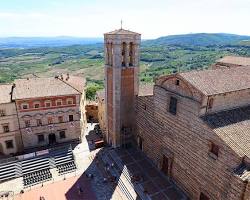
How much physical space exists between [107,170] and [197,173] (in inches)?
560

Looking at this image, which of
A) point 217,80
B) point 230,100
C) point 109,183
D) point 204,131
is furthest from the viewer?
point 109,183

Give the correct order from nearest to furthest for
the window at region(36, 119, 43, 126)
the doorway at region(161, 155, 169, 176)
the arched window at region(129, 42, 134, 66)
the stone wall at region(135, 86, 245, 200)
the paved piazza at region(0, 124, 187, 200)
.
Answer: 1. the stone wall at region(135, 86, 245, 200)
2. the paved piazza at region(0, 124, 187, 200)
3. the doorway at region(161, 155, 169, 176)
4. the arched window at region(129, 42, 134, 66)
5. the window at region(36, 119, 43, 126)

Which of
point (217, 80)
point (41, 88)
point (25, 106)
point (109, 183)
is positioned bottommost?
point (109, 183)

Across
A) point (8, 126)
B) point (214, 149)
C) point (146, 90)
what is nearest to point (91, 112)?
point (146, 90)

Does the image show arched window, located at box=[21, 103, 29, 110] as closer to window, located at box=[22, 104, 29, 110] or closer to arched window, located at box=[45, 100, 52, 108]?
window, located at box=[22, 104, 29, 110]

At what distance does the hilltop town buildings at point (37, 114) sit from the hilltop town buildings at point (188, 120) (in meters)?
7.15

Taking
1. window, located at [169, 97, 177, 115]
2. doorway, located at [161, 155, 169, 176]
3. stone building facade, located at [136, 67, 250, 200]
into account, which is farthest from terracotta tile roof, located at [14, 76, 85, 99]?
doorway, located at [161, 155, 169, 176]

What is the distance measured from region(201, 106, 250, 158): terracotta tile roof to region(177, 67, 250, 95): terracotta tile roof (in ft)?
9.13

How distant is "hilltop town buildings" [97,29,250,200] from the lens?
24969 millimetres

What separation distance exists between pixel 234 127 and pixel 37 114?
30.5m

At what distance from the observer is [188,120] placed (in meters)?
29.2

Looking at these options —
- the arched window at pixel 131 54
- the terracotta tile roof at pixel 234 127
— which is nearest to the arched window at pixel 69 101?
the arched window at pixel 131 54

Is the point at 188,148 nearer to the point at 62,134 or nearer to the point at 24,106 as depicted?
the point at 62,134

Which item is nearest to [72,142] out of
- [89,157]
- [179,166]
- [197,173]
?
[89,157]
